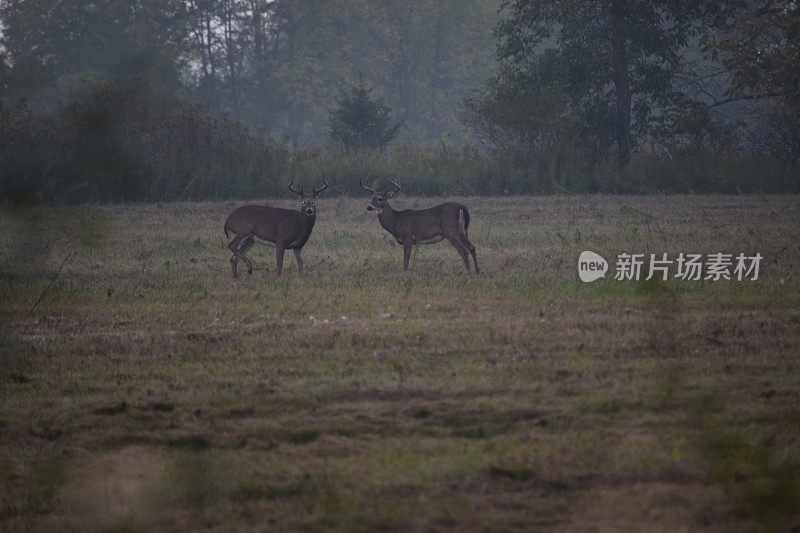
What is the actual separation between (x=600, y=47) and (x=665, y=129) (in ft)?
9.56

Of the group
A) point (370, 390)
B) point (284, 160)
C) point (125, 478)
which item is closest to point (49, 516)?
point (125, 478)

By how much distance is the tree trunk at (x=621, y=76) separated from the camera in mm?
29766

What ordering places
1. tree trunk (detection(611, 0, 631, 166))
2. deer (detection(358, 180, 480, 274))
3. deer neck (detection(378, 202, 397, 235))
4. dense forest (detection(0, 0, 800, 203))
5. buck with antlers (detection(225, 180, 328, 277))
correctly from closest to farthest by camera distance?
1. deer (detection(358, 180, 480, 274))
2. buck with antlers (detection(225, 180, 328, 277))
3. deer neck (detection(378, 202, 397, 235))
4. dense forest (detection(0, 0, 800, 203))
5. tree trunk (detection(611, 0, 631, 166))

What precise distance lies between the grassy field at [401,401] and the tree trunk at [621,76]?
17.3 meters

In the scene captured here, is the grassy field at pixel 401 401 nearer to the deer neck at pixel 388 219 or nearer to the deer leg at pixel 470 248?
the deer leg at pixel 470 248

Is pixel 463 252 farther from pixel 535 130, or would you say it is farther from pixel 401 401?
pixel 535 130

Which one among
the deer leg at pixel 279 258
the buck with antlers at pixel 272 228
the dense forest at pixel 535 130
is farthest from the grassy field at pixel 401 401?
the dense forest at pixel 535 130

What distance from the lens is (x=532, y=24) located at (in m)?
30.8

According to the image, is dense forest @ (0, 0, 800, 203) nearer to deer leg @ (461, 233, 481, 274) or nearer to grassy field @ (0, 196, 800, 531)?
deer leg @ (461, 233, 481, 274)

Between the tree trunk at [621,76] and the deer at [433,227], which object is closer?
the deer at [433,227]

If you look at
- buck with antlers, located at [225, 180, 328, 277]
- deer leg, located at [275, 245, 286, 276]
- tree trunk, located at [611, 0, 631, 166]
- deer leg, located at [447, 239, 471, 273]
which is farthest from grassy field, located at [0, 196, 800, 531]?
tree trunk, located at [611, 0, 631, 166]

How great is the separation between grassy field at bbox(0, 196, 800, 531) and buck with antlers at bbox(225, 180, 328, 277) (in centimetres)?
103

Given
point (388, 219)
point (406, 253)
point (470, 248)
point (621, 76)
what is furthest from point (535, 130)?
point (470, 248)

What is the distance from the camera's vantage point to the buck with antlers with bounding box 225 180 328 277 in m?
14.3
